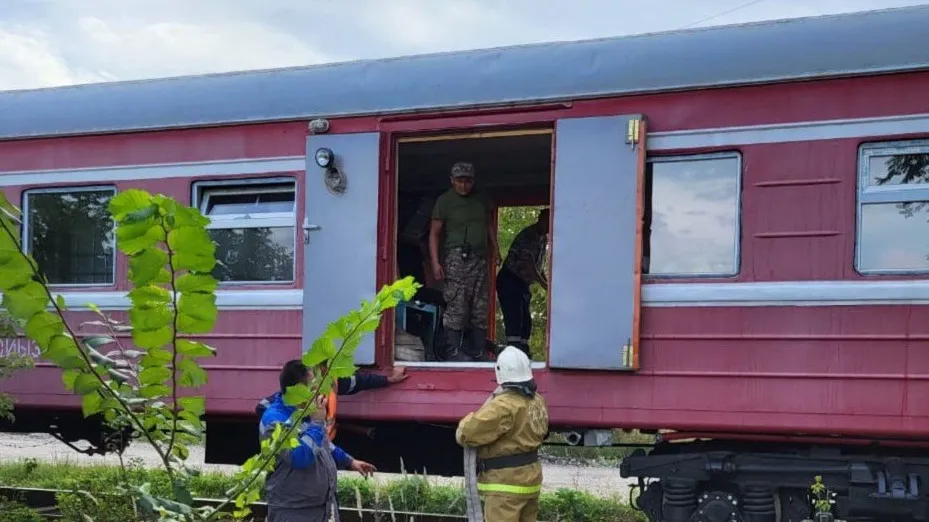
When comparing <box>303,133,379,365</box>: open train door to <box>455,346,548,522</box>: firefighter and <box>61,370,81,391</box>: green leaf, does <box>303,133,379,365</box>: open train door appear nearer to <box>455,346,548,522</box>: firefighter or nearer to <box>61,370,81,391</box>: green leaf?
<box>455,346,548,522</box>: firefighter

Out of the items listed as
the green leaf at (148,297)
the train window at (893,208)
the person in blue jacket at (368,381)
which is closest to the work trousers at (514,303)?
the person in blue jacket at (368,381)

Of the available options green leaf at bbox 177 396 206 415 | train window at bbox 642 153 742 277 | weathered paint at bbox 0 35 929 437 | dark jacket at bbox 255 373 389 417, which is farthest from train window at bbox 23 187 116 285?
green leaf at bbox 177 396 206 415

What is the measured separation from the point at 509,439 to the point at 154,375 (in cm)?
311

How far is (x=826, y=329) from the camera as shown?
16.3ft

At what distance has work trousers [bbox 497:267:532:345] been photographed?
7367 mm

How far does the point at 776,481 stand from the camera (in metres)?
5.23

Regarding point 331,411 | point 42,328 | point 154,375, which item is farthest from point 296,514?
point 42,328

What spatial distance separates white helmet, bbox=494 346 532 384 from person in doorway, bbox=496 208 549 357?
2.38 metres

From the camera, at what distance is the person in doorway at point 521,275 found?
24.2 feet

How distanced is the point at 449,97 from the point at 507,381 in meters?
1.82

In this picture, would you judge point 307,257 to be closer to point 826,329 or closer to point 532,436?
point 532,436

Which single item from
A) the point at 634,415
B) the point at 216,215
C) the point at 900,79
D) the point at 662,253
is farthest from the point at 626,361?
the point at 216,215

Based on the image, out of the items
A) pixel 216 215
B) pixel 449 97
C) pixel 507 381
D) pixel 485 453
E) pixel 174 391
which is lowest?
pixel 485 453

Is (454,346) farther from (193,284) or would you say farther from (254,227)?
(193,284)
